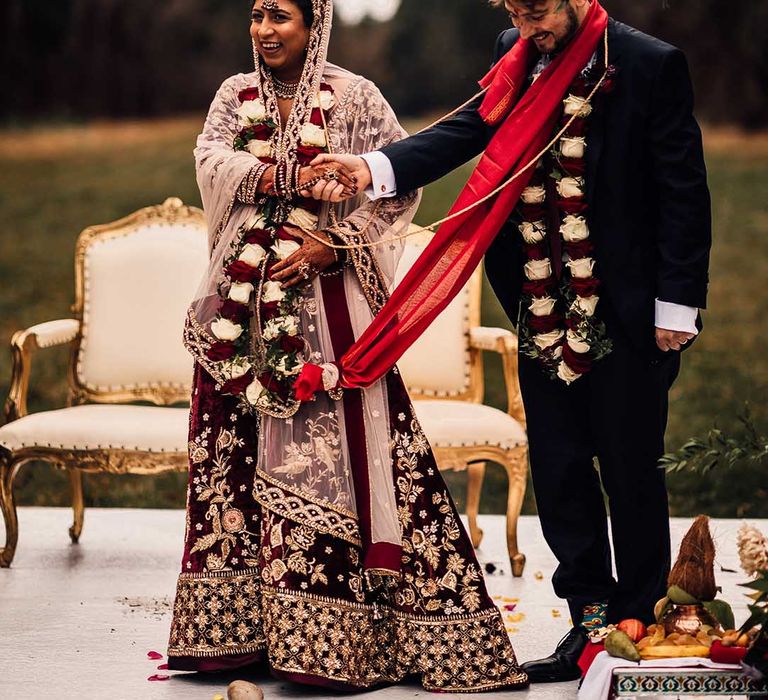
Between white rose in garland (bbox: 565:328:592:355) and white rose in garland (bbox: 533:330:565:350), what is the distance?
0.06 m

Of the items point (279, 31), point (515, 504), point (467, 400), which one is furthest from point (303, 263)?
point (467, 400)

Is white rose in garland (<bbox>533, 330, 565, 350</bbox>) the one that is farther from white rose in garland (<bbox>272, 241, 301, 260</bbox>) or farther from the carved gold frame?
the carved gold frame

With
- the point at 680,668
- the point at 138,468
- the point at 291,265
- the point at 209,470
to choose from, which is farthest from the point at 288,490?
the point at 138,468

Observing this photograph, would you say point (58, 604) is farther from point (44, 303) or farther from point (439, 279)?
point (44, 303)

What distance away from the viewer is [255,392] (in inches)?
138

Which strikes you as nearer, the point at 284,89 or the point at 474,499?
the point at 284,89

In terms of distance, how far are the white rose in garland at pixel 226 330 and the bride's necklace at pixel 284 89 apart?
23.4 inches

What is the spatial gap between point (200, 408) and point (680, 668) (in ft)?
4.58

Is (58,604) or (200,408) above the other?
(200,408)

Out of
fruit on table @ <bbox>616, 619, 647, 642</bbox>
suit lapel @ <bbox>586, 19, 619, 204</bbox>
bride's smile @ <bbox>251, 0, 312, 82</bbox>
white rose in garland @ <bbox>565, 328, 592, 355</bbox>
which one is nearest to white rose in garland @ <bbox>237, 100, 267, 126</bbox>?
bride's smile @ <bbox>251, 0, 312, 82</bbox>

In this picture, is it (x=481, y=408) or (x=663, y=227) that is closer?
(x=663, y=227)

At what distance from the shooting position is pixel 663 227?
328 cm

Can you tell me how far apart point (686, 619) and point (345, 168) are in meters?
1.34

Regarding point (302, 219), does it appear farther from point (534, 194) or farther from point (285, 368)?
point (534, 194)
